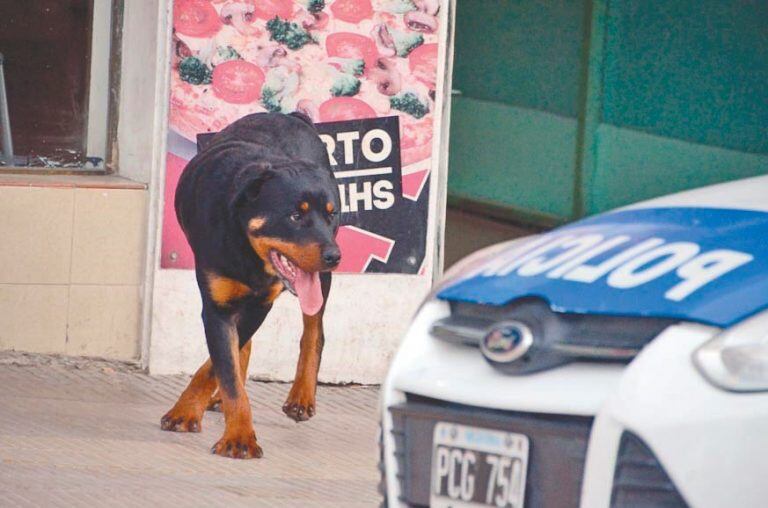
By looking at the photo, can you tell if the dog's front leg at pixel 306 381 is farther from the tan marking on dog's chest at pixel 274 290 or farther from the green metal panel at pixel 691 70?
the green metal panel at pixel 691 70

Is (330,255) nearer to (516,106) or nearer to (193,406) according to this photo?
(193,406)

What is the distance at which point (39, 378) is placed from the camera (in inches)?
305

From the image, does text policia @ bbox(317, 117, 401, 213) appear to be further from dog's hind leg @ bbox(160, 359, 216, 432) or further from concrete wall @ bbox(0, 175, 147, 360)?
dog's hind leg @ bbox(160, 359, 216, 432)

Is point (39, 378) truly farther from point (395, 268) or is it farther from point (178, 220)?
point (395, 268)

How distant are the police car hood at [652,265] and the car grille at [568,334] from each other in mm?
19

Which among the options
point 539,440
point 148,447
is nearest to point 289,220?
point 148,447

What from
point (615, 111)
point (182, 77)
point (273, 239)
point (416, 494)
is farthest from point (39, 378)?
point (416, 494)

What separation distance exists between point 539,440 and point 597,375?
0.58 ft

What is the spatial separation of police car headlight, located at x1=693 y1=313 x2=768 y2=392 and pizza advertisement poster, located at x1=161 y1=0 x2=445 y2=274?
508 centimetres

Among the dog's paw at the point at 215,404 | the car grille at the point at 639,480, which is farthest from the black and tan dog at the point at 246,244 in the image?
the car grille at the point at 639,480

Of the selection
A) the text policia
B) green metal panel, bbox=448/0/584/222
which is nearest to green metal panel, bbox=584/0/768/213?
green metal panel, bbox=448/0/584/222

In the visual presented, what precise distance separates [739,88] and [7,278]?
4.23 meters

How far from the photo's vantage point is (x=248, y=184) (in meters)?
6.12

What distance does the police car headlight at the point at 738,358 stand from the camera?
109 inches
